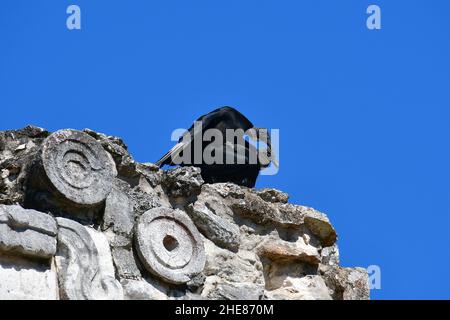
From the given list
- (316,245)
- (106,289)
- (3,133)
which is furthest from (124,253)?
→ (316,245)

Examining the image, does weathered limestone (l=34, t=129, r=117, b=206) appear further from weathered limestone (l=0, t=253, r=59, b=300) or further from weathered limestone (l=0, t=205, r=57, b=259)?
weathered limestone (l=0, t=253, r=59, b=300)

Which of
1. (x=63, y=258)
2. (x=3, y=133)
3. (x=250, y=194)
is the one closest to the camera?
(x=63, y=258)

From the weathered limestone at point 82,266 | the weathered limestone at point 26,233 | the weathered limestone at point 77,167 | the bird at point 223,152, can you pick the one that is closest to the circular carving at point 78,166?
the weathered limestone at point 77,167

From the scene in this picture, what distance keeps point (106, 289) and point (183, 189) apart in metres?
1.17

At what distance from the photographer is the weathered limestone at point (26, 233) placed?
7832mm

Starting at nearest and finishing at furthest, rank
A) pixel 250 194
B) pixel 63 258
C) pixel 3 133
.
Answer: pixel 63 258 < pixel 3 133 < pixel 250 194

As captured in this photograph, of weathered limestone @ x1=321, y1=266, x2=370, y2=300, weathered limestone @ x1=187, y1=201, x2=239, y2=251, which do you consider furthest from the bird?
weathered limestone @ x1=321, y1=266, x2=370, y2=300

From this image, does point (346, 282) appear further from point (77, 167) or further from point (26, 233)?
point (26, 233)

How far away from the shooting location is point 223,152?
995 centimetres

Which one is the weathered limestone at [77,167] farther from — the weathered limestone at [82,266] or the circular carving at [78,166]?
the weathered limestone at [82,266]

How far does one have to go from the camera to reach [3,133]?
8578 millimetres

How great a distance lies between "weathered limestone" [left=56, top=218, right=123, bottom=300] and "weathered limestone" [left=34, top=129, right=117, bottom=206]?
22 centimetres

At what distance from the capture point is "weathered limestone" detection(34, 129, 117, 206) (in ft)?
27.2
